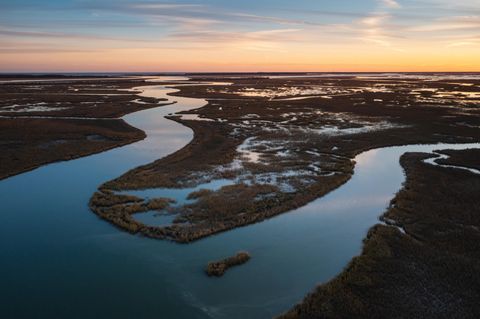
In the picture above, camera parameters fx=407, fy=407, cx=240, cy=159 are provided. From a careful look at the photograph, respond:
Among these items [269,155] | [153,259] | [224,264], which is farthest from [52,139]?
[224,264]

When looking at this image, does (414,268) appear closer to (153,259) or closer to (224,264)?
(224,264)

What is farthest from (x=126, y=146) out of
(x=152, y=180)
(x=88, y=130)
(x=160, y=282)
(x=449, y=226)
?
(x=449, y=226)

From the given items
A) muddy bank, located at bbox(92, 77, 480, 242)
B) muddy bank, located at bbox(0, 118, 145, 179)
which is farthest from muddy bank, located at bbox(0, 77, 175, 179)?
muddy bank, located at bbox(92, 77, 480, 242)

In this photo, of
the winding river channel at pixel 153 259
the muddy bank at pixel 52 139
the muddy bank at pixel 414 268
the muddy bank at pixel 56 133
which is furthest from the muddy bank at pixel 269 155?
the muddy bank at pixel 56 133

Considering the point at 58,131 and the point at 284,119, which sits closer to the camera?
the point at 58,131

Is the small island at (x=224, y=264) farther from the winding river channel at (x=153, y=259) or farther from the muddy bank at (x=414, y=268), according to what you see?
the muddy bank at (x=414, y=268)

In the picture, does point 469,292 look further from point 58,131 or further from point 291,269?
point 58,131
